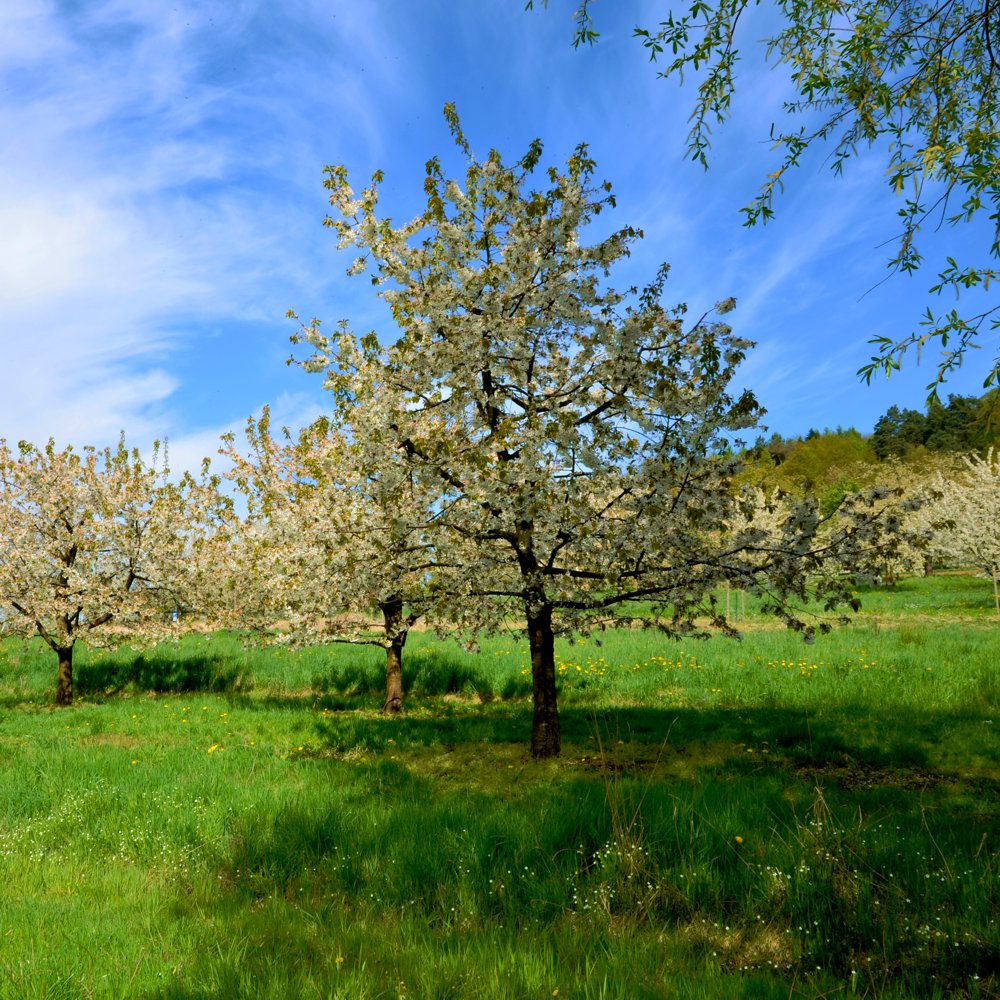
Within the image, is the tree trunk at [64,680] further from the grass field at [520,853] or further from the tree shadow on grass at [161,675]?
the grass field at [520,853]

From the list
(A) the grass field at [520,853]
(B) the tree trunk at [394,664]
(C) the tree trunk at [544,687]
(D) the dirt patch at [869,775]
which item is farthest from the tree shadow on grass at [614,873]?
(B) the tree trunk at [394,664]

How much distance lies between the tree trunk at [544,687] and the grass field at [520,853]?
293mm

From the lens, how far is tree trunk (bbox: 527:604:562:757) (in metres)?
9.56

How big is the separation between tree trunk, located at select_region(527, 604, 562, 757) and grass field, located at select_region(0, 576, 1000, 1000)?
0.29 m

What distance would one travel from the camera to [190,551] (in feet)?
65.6

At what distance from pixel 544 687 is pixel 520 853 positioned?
158 inches

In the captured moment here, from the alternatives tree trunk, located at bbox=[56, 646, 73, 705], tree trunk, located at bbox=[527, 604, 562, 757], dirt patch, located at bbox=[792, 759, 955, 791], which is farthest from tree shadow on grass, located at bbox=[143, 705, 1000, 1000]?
tree trunk, located at bbox=[56, 646, 73, 705]

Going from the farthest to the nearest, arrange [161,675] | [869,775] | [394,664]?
1. [161,675]
2. [394,664]
3. [869,775]

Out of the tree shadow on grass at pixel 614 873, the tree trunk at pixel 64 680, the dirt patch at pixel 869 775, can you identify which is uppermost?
the tree trunk at pixel 64 680

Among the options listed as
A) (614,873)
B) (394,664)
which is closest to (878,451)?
(394,664)

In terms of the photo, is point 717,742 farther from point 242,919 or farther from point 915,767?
point 242,919

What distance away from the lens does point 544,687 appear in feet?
31.4

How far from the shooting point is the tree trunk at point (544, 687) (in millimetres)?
9562

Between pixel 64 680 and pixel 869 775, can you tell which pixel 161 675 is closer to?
pixel 64 680
